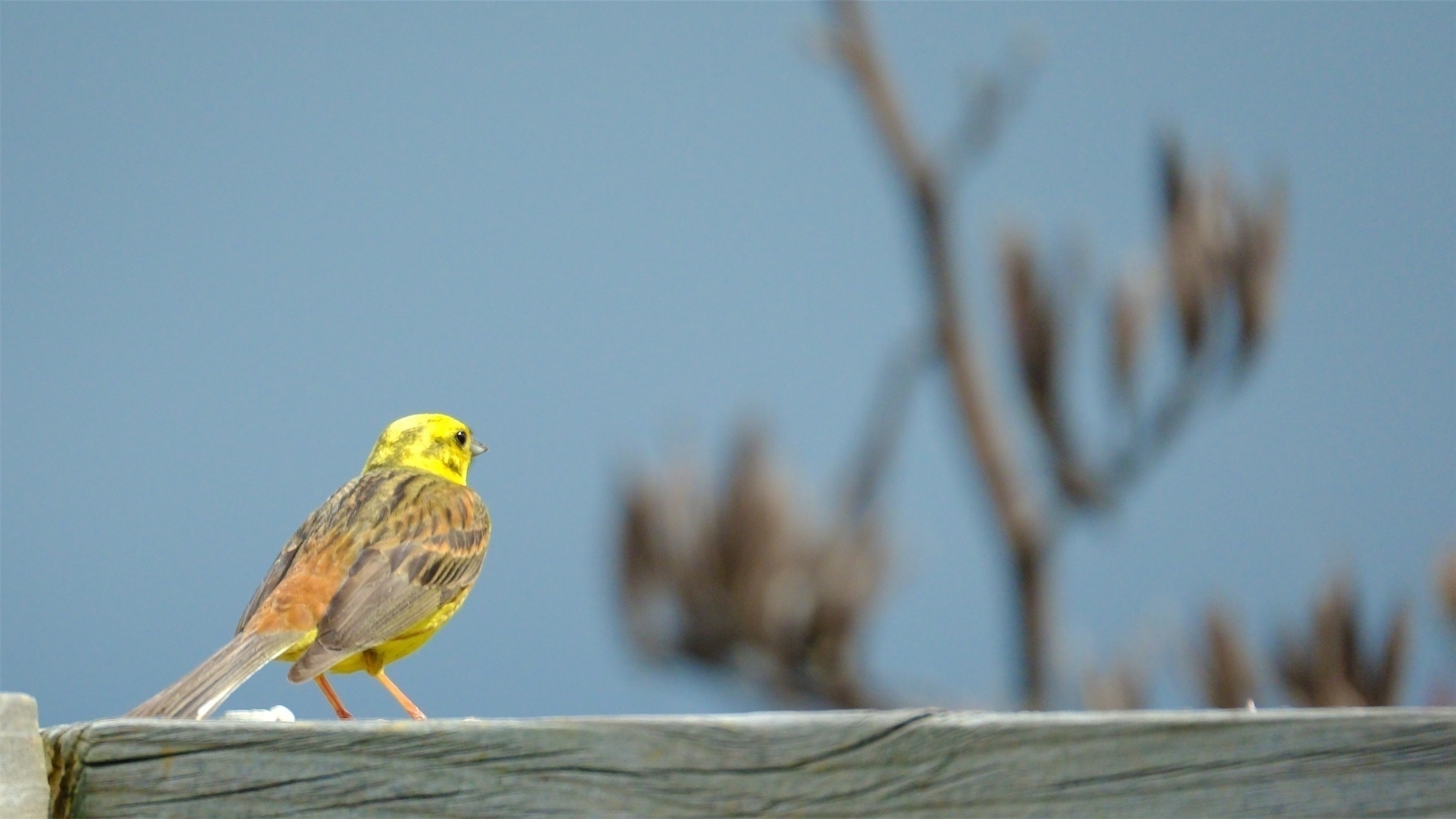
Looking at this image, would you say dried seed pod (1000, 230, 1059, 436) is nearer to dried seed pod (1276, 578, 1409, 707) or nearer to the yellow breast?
dried seed pod (1276, 578, 1409, 707)

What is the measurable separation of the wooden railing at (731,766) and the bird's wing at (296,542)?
0.99 meters

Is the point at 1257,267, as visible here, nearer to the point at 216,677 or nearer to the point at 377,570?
the point at 377,570

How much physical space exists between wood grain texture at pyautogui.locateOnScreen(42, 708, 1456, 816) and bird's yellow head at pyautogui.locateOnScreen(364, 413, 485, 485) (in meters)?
1.42

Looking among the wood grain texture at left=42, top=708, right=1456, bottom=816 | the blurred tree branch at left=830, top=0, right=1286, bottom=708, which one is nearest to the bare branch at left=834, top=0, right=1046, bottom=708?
the blurred tree branch at left=830, top=0, right=1286, bottom=708

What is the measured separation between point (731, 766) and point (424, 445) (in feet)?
5.10

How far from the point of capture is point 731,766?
59.9 inches

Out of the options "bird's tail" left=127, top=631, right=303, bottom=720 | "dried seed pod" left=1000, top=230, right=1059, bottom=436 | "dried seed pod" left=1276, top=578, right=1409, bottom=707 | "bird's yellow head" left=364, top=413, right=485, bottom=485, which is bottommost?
"bird's tail" left=127, top=631, right=303, bottom=720

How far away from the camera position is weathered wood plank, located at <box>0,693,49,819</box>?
1.48 metres

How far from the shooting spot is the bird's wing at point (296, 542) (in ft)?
8.45

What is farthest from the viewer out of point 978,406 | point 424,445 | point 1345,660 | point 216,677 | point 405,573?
point 978,406

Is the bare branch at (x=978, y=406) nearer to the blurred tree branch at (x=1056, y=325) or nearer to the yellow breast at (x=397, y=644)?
the blurred tree branch at (x=1056, y=325)

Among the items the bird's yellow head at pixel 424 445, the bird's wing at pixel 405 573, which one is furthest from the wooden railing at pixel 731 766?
the bird's yellow head at pixel 424 445

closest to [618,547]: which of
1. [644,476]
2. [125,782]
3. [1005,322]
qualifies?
[644,476]

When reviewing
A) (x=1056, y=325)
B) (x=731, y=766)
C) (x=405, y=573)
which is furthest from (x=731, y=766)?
(x=1056, y=325)
